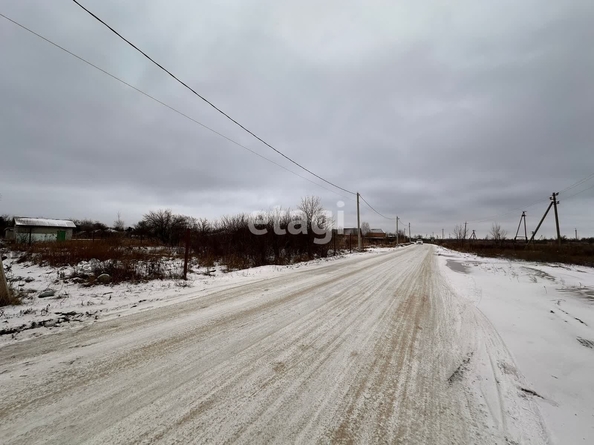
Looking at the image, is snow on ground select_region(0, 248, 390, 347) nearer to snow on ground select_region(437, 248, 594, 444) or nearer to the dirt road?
the dirt road

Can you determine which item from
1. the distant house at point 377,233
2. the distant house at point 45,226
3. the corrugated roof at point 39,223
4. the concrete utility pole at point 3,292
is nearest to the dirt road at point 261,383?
the concrete utility pole at point 3,292

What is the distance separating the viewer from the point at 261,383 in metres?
2.49

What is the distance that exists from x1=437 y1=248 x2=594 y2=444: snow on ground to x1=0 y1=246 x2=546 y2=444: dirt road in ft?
0.74

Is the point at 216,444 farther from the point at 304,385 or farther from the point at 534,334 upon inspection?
the point at 534,334

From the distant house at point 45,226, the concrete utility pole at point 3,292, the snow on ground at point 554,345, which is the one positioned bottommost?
the snow on ground at point 554,345

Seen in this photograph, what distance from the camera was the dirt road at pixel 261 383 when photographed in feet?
6.20

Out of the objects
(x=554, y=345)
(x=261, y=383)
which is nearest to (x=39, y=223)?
(x=261, y=383)

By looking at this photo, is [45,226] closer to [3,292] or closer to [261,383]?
[3,292]

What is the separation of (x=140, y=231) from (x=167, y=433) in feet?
183

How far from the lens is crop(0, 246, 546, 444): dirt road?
189cm

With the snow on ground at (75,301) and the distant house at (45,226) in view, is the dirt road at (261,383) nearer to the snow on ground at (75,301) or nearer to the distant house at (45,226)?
the snow on ground at (75,301)

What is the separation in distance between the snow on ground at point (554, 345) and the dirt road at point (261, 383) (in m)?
0.22

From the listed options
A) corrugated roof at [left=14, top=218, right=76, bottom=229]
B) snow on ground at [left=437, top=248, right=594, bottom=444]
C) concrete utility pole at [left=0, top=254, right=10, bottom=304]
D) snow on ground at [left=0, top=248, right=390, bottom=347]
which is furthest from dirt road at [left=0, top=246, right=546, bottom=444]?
corrugated roof at [left=14, top=218, right=76, bottom=229]

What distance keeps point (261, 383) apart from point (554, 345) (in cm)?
429
